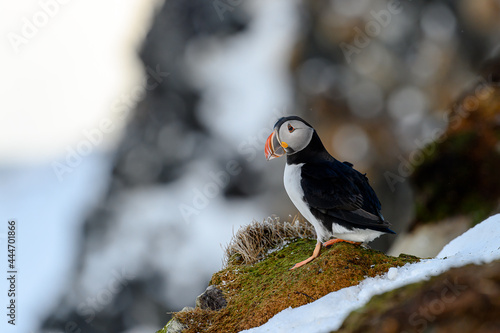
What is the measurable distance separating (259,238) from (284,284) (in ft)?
5.21

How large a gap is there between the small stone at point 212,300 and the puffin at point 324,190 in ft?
3.43

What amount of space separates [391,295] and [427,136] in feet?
34.1

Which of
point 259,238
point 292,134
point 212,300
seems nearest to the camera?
point 292,134

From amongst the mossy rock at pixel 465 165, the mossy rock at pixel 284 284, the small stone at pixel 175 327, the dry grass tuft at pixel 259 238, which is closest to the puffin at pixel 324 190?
the mossy rock at pixel 284 284

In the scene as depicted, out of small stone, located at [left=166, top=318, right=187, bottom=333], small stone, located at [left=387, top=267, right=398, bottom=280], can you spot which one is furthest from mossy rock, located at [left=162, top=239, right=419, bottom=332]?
small stone, located at [left=387, top=267, right=398, bottom=280]

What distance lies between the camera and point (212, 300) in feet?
18.1

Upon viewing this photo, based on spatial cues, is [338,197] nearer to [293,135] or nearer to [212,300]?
[293,135]

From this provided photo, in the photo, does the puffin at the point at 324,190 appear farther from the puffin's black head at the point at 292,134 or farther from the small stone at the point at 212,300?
the small stone at the point at 212,300

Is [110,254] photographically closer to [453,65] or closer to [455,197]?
[455,197]

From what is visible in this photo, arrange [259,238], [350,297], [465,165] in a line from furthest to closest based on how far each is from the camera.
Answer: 1. [465,165]
2. [259,238]
3. [350,297]

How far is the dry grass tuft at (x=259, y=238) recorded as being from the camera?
6316 mm

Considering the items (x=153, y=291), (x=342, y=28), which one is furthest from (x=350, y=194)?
(x=153, y=291)

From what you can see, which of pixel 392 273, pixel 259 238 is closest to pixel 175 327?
pixel 259 238

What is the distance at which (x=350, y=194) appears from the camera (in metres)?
4.99
